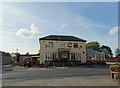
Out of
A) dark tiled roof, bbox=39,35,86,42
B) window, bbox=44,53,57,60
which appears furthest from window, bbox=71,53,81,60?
window, bbox=44,53,57,60

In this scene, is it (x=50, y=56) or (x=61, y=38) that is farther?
(x=61, y=38)

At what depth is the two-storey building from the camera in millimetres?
58875

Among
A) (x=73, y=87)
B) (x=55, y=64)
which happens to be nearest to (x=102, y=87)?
(x=73, y=87)

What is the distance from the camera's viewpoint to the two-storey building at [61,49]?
58875mm

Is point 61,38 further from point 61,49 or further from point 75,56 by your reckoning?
point 75,56

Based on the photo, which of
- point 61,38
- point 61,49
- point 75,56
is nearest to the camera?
point 61,49

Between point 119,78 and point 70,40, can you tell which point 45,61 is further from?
point 119,78

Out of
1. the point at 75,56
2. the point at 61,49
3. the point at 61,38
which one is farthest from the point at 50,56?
the point at 75,56

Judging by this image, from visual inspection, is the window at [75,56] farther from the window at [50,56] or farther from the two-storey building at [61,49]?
the window at [50,56]

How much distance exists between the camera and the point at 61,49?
194 feet

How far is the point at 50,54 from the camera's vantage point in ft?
195

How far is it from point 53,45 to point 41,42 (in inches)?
110

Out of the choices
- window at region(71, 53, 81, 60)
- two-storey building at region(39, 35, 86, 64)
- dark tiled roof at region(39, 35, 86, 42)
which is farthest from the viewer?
window at region(71, 53, 81, 60)

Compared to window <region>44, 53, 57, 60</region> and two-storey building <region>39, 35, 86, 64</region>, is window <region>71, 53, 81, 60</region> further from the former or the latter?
window <region>44, 53, 57, 60</region>
